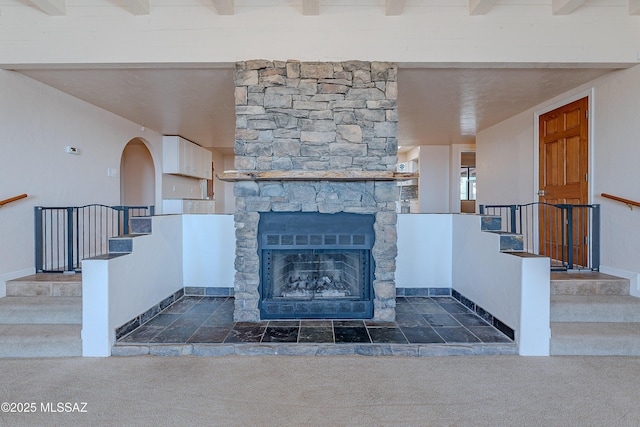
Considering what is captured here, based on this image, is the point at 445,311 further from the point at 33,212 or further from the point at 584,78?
the point at 33,212

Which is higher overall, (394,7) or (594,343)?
(394,7)

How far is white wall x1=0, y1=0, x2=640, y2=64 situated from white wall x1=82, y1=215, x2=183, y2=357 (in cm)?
181

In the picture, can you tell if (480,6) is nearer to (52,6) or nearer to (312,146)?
(312,146)

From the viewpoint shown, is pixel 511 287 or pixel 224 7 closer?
pixel 511 287

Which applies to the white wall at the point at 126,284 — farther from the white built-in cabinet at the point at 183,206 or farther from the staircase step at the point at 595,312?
the staircase step at the point at 595,312

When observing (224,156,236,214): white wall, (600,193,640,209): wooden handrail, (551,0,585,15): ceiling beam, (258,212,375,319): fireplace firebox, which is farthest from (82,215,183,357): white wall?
(224,156,236,214): white wall

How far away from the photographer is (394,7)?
9.66 feet

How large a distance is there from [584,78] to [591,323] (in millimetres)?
2700

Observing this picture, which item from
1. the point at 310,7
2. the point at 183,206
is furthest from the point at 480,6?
the point at 183,206

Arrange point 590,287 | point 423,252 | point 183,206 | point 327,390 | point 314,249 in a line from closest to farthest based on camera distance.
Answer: point 327,390 → point 314,249 → point 590,287 → point 423,252 → point 183,206

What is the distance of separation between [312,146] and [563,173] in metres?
3.54

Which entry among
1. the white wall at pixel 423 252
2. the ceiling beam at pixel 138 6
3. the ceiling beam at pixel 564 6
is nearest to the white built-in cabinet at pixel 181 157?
the ceiling beam at pixel 138 6

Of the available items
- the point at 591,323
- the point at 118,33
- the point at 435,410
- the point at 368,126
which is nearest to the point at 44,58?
the point at 118,33

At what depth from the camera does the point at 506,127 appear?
542 centimetres
